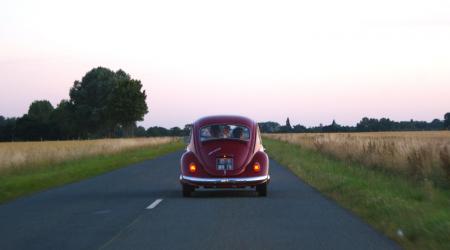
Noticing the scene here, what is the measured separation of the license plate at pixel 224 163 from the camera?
52.0 ft

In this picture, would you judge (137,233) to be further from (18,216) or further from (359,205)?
(359,205)

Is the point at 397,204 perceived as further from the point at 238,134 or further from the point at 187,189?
the point at 187,189

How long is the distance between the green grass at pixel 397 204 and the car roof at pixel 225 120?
2.53 metres

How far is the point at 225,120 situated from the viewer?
56.5 feet

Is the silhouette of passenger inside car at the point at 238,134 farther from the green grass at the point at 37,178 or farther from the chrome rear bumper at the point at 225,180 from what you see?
the green grass at the point at 37,178

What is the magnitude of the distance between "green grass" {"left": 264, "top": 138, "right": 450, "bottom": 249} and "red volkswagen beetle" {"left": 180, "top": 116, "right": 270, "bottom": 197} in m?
1.84

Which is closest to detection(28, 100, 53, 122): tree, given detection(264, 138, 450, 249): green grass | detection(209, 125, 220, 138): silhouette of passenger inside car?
detection(264, 138, 450, 249): green grass

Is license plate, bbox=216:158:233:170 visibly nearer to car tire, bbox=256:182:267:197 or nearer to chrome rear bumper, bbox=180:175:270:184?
chrome rear bumper, bbox=180:175:270:184

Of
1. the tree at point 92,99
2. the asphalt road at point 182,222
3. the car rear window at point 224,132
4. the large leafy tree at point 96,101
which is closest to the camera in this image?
the asphalt road at point 182,222

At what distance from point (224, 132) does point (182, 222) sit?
5485 millimetres

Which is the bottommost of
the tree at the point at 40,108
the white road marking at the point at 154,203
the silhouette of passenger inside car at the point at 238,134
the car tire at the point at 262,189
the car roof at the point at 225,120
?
the white road marking at the point at 154,203

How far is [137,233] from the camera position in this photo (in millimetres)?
10281

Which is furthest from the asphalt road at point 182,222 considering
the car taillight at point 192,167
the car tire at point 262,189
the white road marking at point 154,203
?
the car taillight at point 192,167

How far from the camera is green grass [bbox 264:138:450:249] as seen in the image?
9.40 meters
